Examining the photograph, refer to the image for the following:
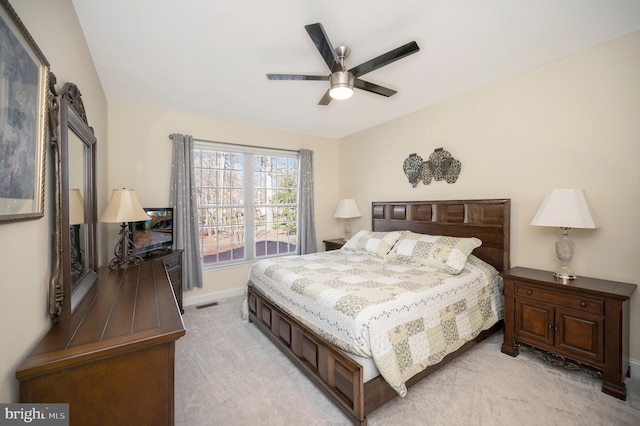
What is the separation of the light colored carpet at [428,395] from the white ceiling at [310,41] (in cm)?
273

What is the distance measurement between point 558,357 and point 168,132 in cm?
500

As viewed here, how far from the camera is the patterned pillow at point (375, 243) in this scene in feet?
11.3

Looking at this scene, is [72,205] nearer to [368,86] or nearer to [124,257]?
[124,257]

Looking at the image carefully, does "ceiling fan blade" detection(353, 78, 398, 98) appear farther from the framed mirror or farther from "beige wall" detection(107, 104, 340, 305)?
"beige wall" detection(107, 104, 340, 305)

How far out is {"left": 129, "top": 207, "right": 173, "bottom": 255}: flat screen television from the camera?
303cm

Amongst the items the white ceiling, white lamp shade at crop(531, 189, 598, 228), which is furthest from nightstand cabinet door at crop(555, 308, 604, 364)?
the white ceiling

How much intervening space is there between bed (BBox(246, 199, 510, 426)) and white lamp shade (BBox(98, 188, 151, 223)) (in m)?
1.34

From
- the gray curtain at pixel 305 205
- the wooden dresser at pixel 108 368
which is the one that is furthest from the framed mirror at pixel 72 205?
the gray curtain at pixel 305 205

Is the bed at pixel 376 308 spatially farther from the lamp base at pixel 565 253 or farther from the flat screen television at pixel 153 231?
the flat screen television at pixel 153 231

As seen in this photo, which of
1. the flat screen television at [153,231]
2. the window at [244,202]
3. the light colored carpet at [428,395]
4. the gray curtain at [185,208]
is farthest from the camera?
Result: the window at [244,202]

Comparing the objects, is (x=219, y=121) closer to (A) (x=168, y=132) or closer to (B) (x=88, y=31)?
(A) (x=168, y=132)

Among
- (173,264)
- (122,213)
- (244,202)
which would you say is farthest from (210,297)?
(122,213)

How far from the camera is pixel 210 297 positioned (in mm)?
4059

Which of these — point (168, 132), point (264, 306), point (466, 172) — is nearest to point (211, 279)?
point (264, 306)
